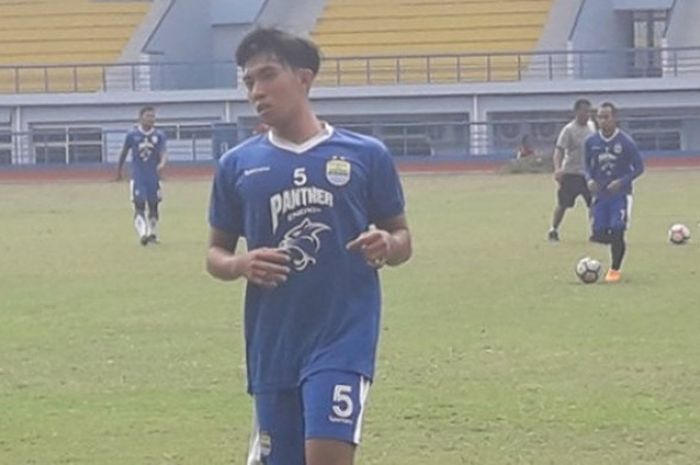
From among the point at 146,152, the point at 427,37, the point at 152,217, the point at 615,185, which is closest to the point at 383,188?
the point at 615,185

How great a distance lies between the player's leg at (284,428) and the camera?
6672 mm

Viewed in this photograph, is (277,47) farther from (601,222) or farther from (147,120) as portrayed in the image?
(147,120)

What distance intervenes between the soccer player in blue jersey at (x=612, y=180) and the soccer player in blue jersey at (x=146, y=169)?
8.51 metres

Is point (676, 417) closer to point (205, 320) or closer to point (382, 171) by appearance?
point (382, 171)

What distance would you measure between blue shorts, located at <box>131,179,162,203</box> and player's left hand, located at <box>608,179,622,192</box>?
345 inches

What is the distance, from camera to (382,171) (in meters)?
6.73

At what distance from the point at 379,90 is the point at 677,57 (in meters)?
8.79

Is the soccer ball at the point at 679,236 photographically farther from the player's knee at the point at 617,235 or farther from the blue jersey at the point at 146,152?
the blue jersey at the point at 146,152

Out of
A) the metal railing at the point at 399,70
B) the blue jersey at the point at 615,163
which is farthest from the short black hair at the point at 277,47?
the metal railing at the point at 399,70

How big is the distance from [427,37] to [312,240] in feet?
172

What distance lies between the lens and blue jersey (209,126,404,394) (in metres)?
6.56

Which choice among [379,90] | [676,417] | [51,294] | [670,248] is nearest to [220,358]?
[676,417]

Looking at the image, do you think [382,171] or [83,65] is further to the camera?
[83,65]

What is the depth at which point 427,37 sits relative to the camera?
58.4 m
